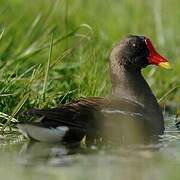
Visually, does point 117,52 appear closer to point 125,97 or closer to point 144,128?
point 125,97

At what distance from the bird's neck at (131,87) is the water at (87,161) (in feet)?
2.61

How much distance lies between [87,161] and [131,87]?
215 cm

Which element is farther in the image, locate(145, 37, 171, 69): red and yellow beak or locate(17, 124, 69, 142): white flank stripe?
locate(145, 37, 171, 69): red and yellow beak

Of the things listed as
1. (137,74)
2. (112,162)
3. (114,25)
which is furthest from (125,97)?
(114,25)

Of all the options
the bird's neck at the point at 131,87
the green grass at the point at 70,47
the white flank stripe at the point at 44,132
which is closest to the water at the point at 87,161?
the white flank stripe at the point at 44,132

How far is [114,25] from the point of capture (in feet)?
40.0

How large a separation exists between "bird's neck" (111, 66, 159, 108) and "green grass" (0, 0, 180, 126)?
163 mm

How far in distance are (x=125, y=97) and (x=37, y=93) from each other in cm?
79

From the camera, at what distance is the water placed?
6.43 m

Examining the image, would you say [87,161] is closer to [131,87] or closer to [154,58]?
[131,87]

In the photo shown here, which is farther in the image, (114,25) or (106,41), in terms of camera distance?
(114,25)

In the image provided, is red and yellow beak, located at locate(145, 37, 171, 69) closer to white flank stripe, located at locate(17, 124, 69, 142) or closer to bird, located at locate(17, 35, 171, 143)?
bird, located at locate(17, 35, 171, 143)

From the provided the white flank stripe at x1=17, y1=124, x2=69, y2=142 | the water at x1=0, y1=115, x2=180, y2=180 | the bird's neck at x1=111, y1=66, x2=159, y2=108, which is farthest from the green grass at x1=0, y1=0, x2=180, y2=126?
the water at x1=0, y1=115, x2=180, y2=180

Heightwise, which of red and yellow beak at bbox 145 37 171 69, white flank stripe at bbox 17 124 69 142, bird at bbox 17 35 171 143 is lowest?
white flank stripe at bbox 17 124 69 142
